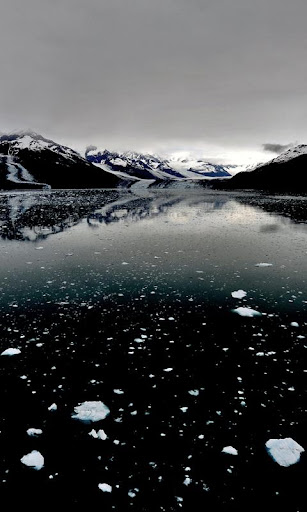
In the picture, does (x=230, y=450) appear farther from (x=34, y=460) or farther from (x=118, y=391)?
(x=34, y=460)

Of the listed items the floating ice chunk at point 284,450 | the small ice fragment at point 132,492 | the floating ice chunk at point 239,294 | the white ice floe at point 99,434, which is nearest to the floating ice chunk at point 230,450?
the floating ice chunk at point 284,450

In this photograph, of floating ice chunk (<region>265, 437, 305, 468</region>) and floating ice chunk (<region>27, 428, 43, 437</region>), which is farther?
floating ice chunk (<region>27, 428, 43, 437</region>)

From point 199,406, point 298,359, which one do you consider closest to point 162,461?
point 199,406

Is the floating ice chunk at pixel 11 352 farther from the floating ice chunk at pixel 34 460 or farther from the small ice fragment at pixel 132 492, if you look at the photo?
the small ice fragment at pixel 132 492

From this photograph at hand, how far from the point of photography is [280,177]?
155125 mm

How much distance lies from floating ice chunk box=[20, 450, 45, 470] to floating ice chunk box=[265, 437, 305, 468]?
3165mm

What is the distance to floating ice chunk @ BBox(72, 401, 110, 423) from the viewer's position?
203 inches

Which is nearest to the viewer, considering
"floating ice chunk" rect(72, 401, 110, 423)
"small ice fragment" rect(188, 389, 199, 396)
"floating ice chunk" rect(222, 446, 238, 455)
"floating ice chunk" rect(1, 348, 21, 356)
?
"floating ice chunk" rect(222, 446, 238, 455)

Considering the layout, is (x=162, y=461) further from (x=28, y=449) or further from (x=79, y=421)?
(x=28, y=449)

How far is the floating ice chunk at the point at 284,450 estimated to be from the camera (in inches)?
174

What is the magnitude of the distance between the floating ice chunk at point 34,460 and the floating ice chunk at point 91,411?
0.79m

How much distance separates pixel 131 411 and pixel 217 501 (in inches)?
73.3

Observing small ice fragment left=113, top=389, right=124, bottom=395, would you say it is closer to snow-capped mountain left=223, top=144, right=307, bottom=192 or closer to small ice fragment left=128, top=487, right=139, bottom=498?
small ice fragment left=128, top=487, right=139, bottom=498

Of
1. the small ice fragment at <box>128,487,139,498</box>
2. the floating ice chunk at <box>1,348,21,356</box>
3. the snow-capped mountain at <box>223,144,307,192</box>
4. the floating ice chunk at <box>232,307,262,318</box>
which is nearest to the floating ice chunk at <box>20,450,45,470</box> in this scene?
the small ice fragment at <box>128,487,139,498</box>
